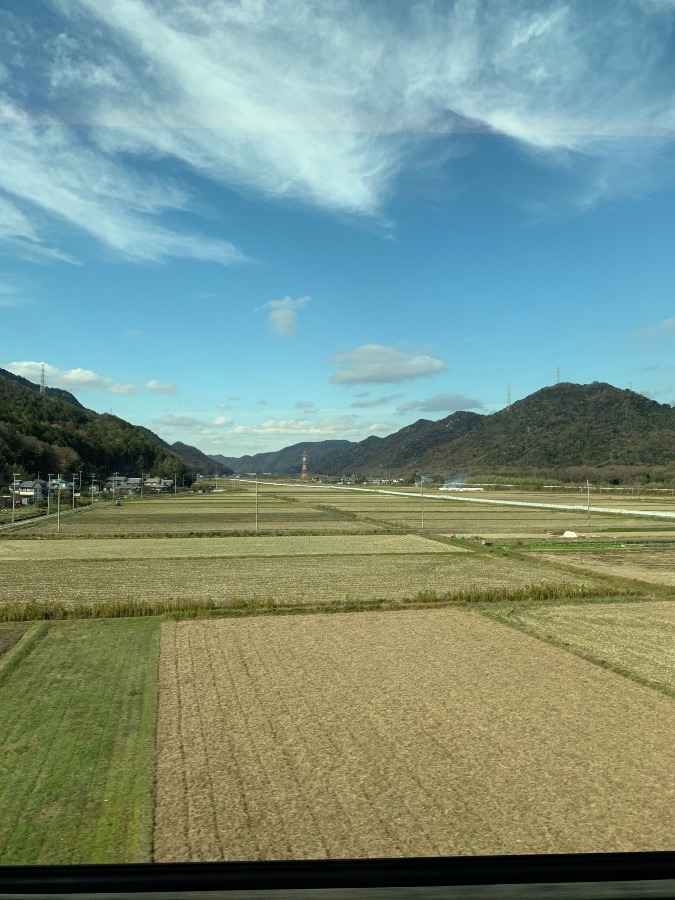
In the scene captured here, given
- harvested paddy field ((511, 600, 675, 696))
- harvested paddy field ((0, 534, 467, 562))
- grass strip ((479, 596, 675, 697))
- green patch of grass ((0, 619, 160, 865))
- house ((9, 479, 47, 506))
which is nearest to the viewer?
green patch of grass ((0, 619, 160, 865))

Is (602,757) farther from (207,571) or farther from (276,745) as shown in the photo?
(207,571)

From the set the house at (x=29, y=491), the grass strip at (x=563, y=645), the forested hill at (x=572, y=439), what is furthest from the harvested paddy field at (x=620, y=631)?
the forested hill at (x=572, y=439)

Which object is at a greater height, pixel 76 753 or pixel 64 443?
pixel 64 443

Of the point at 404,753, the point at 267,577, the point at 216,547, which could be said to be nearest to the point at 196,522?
the point at 216,547

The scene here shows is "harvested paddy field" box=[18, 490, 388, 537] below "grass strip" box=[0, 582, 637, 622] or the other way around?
the other way around

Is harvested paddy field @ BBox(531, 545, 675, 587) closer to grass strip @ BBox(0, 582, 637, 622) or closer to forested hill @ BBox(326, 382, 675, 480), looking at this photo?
grass strip @ BBox(0, 582, 637, 622)

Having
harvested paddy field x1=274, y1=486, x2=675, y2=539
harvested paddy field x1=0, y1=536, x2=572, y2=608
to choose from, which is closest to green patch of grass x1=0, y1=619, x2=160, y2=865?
harvested paddy field x1=0, y1=536, x2=572, y2=608

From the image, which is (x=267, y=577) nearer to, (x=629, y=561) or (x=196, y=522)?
(x=629, y=561)

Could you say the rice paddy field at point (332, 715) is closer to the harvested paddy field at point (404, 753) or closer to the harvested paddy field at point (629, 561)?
the harvested paddy field at point (404, 753)
